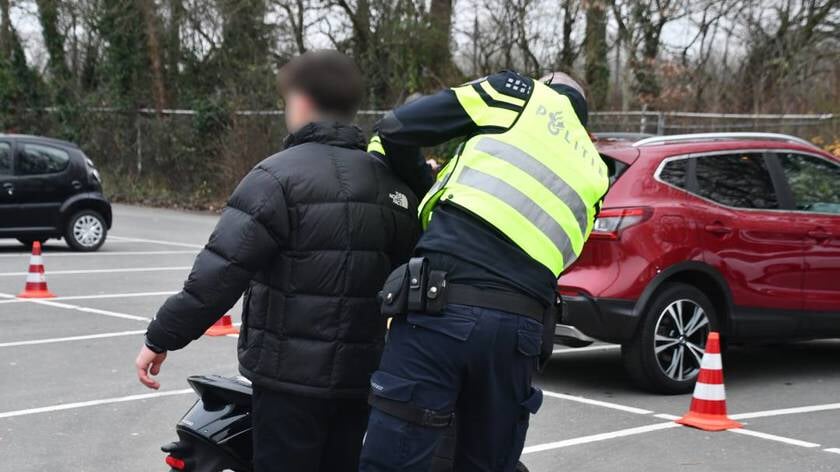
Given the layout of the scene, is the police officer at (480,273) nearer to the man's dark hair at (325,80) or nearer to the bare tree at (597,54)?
the man's dark hair at (325,80)

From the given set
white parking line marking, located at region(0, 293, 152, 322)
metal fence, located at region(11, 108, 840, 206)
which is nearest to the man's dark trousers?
white parking line marking, located at region(0, 293, 152, 322)

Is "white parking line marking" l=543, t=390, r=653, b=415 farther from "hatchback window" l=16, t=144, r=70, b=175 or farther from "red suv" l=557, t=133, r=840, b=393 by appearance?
"hatchback window" l=16, t=144, r=70, b=175

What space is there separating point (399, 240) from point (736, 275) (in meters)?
4.79

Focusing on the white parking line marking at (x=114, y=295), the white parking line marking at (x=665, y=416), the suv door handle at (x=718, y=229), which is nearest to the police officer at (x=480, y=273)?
the white parking line marking at (x=665, y=416)

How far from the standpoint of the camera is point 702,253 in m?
7.71

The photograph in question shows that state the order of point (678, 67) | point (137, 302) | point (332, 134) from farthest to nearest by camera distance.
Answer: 1. point (678, 67)
2. point (137, 302)
3. point (332, 134)

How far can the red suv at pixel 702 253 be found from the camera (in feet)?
24.6

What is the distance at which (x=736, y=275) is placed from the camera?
787 cm

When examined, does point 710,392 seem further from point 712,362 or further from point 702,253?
point 702,253

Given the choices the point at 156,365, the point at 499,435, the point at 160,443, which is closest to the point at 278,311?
the point at 156,365

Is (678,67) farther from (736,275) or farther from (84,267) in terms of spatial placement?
(736,275)

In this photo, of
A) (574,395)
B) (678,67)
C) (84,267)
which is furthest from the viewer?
(678,67)

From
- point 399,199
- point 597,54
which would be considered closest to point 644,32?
point 597,54

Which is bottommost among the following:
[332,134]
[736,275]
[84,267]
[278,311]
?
[84,267]
